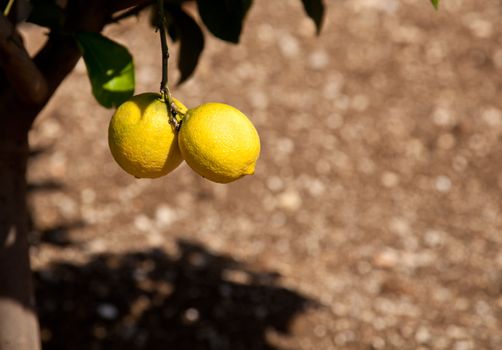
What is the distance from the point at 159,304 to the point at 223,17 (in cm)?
130

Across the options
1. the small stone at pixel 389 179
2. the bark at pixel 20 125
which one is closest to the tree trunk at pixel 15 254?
the bark at pixel 20 125

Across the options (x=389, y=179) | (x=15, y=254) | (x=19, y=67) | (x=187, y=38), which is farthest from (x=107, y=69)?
(x=389, y=179)

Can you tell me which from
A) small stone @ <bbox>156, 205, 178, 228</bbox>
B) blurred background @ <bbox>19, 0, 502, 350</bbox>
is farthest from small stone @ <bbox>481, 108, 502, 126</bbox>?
small stone @ <bbox>156, 205, 178, 228</bbox>

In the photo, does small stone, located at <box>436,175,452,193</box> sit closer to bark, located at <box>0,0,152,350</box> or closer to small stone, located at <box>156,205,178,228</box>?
small stone, located at <box>156,205,178,228</box>

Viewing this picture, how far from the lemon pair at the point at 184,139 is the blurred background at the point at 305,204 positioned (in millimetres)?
1304

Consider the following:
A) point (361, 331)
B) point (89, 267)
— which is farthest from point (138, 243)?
point (361, 331)

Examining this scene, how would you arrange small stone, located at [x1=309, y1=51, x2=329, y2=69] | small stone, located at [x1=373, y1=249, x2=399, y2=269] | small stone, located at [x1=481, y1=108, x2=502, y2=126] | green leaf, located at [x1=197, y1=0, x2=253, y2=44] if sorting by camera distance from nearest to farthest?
1. green leaf, located at [x1=197, y1=0, x2=253, y2=44]
2. small stone, located at [x1=373, y1=249, x2=399, y2=269]
3. small stone, located at [x1=481, y1=108, x2=502, y2=126]
4. small stone, located at [x1=309, y1=51, x2=329, y2=69]

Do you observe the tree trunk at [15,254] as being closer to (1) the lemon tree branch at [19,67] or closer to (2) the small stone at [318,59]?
(1) the lemon tree branch at [19,67]

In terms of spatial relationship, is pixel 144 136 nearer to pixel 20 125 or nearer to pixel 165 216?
pixel 20 125

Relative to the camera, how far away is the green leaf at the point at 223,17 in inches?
49.1

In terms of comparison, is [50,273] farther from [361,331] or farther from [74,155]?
[361,331]

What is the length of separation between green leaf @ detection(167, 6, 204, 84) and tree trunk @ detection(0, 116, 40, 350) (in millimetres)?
335

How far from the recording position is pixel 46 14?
3.90 ft

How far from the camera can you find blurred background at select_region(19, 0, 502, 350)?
2330 mm
